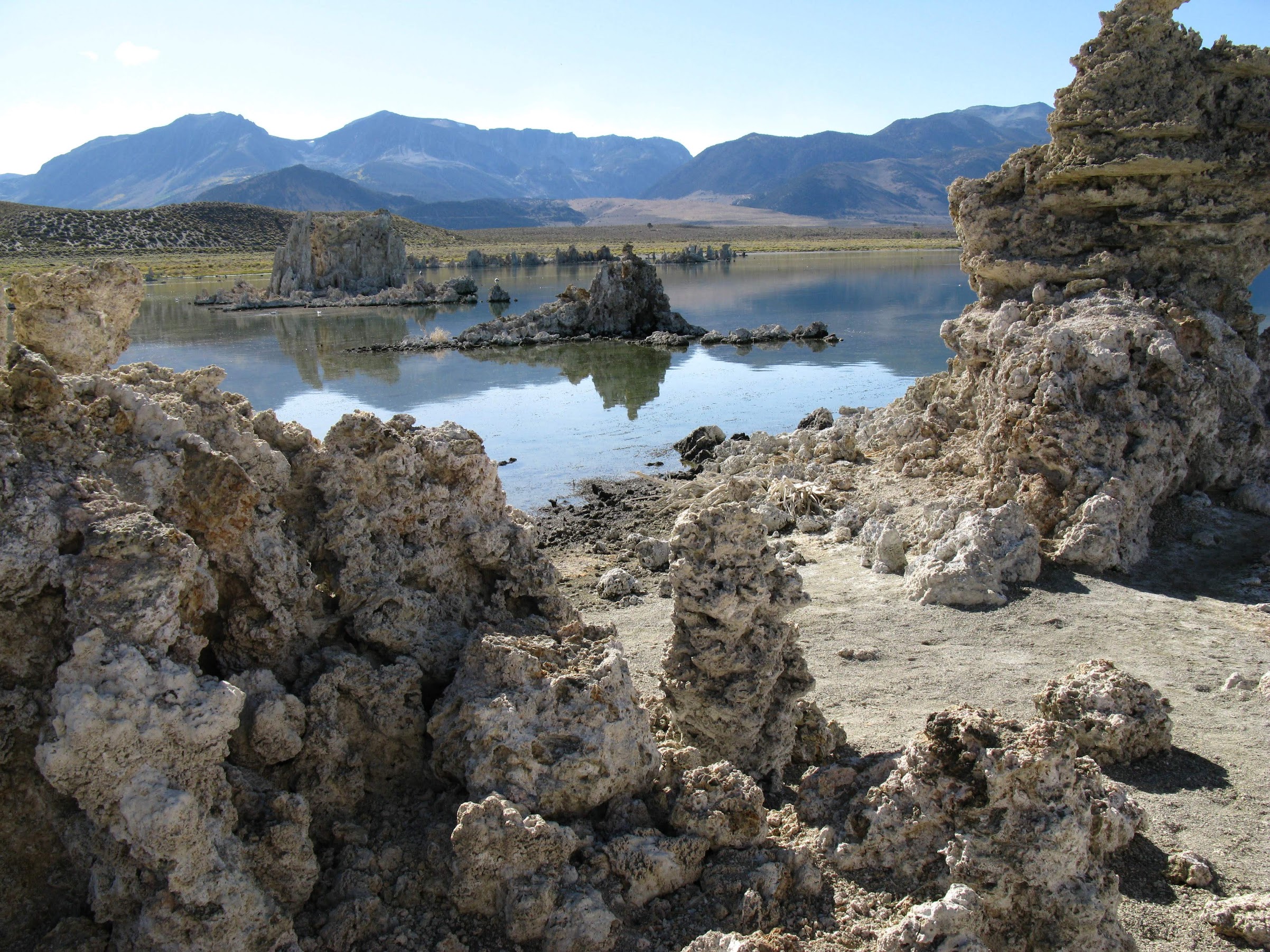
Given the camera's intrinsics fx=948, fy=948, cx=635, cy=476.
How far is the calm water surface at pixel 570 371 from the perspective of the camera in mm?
17000

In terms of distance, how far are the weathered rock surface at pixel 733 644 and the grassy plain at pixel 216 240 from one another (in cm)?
5252

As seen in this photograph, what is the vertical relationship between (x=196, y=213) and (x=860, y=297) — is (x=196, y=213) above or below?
above

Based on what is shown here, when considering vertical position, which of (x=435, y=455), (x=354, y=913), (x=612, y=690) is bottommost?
(x=354, y=913)

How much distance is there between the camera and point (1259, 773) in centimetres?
414

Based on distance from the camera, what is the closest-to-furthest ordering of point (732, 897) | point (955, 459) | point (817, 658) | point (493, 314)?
1. point (732, 897)
2. point (817, 658)
3. point (955, 459)
4. point (493, 314)

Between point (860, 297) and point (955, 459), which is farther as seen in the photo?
point (860, 297)

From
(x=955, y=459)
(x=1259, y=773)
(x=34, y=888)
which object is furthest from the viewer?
(x=955, y=459)

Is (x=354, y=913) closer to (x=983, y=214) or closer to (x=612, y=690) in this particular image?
(x=612, y=690)

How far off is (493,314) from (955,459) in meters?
32.2

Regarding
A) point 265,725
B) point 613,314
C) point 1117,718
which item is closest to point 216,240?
point 613,314

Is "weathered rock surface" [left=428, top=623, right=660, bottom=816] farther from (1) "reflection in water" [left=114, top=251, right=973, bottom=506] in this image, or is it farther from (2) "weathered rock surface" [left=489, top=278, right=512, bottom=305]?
(2) "weathered rock surface" [left=489, top=278, right=512, bottom=305]

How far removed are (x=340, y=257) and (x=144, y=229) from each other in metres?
41.1

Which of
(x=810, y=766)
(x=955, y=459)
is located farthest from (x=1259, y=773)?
(x=955, y=459)

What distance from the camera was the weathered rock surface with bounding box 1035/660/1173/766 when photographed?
431cm
